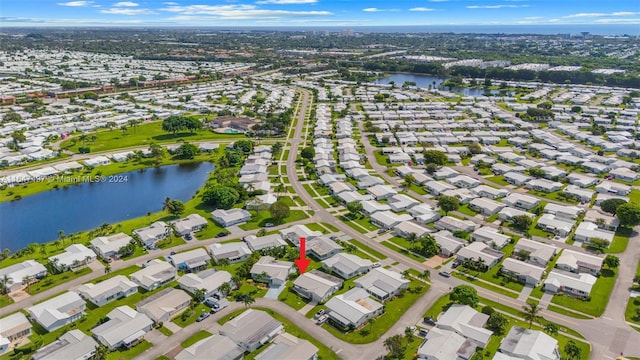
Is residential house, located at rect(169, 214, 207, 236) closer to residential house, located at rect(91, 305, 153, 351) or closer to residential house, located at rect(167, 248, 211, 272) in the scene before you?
residential house, located at rect(167, 248, 211, 272)

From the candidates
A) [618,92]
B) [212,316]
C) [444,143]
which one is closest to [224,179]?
[212,316]

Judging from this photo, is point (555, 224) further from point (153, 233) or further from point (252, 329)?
point (153, 233)

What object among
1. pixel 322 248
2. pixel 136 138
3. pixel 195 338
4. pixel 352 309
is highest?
pixel 136 138

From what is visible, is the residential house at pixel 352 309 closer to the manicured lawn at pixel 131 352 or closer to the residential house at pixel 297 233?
the residential house at pixel 297 233

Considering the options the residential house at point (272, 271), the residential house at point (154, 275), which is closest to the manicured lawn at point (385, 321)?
the residential house at point (272, 271)

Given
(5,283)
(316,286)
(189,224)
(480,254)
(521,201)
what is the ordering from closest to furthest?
1. (316,286)
2. (5,283)
3. (480,254)
4. (189,224)
5. (521,201)

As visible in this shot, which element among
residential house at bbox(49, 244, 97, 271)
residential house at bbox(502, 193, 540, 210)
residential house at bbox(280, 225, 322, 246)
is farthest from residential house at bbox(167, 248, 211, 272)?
residential house at bbox(502, 193, 540, 210)

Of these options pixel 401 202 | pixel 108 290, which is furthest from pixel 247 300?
pixel 401 202

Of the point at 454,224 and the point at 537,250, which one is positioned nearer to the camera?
the point at 537,250
